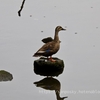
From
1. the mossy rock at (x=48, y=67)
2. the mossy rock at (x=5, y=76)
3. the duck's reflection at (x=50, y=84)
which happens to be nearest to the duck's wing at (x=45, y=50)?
the mossy rock at (x=48, y=67)

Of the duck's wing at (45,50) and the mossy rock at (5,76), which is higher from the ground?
the duck's wing at (45,50)

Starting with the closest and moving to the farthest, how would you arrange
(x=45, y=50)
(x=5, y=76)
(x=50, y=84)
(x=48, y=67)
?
(x=50, y=84)
(x=5, y=76)
(x=48, y=67)
(x=45, y=50)

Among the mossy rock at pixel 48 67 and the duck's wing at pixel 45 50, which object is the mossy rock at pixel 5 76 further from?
the duck's wing at pixel 45 50

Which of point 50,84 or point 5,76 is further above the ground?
point 5,76

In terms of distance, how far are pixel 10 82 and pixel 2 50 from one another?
2600 mm

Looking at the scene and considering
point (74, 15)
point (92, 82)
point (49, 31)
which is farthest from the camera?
point (74, 15)

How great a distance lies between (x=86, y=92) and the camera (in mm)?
9711

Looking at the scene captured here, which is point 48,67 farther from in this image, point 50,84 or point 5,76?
point 5,76

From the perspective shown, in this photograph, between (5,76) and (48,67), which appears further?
(48,67)

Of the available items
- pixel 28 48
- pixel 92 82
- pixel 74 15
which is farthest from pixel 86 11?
pixel 92 82

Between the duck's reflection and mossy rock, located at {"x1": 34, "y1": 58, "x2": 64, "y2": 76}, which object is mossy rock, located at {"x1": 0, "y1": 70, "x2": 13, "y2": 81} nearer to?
the duck's reflection

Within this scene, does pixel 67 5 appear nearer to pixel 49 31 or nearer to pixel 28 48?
pixel 49 31

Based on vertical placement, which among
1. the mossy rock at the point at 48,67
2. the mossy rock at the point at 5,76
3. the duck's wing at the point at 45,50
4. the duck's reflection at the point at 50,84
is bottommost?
the duck's reflection at the point at 50,84

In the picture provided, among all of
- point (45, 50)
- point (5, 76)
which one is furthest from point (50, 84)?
point (45, 50)
